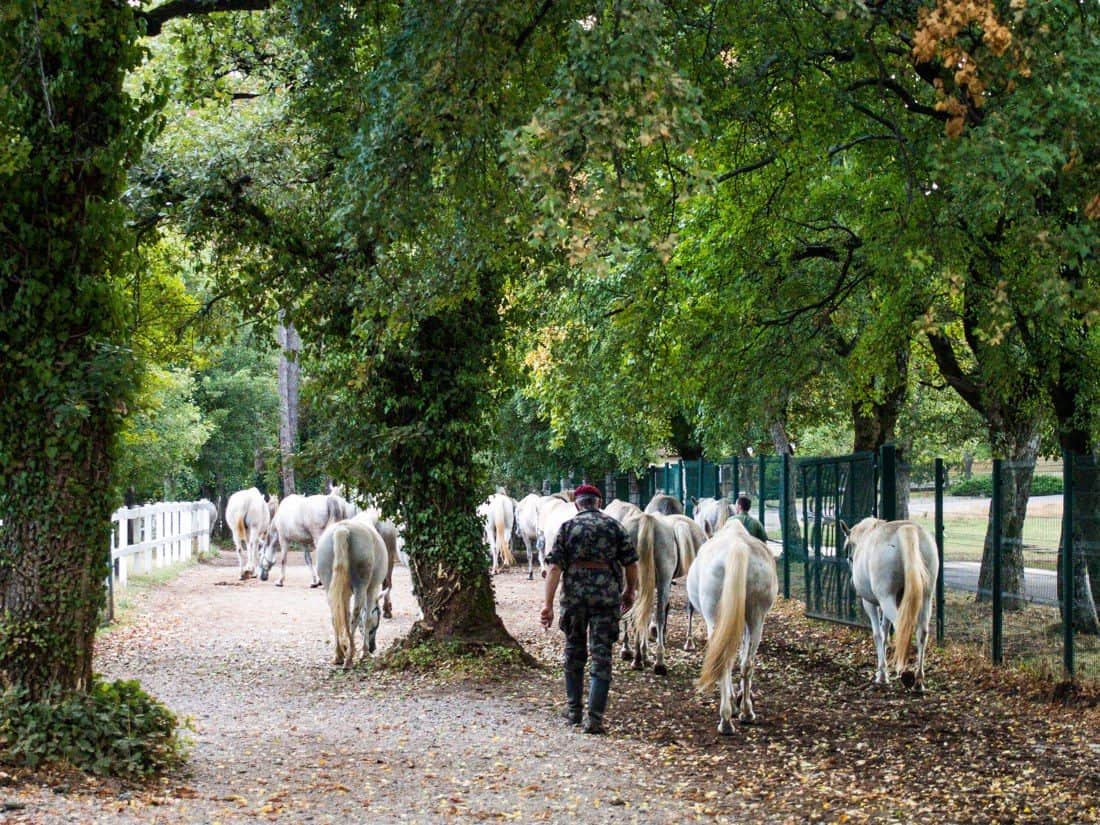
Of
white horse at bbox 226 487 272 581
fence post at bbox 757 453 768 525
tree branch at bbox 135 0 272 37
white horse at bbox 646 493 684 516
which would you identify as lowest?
white horse at bbox 226 487 272 581

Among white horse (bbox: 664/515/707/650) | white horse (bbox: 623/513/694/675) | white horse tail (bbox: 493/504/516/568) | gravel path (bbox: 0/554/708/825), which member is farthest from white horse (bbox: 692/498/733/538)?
white horse tail (bbox: 493/504/516/568)

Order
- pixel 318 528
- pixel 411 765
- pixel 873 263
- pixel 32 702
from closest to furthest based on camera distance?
pixel 32 702 → pixel 411 765 → pixel 873 263 → pixel 318 528

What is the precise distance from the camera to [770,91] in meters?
12.6

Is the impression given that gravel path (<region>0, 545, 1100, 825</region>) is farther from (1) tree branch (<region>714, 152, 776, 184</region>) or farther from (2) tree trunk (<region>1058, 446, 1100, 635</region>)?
(1) tree branch (<region>714, 152, 776, 184</region>)

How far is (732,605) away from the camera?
10.4m

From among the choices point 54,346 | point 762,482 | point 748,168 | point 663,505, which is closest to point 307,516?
point 663,505

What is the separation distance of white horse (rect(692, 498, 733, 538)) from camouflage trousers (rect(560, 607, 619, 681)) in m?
9.83

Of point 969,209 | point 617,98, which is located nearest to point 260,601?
point 969,209

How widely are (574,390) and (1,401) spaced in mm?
16027

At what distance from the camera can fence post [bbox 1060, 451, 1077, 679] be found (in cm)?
1170

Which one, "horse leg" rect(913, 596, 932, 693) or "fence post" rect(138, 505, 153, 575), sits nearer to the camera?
"horse leg" rect(913, 596, 932, 693)

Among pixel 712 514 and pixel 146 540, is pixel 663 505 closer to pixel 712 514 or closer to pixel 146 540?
pixel 712 514

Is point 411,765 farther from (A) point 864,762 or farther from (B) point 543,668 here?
(B) point 543,668

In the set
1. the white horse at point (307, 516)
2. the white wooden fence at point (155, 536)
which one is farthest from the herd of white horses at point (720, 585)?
the white wooden fence at point (155, 536)
